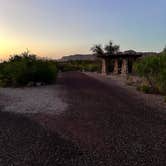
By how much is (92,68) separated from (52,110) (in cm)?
5999

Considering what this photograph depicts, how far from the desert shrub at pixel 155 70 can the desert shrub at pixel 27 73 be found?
1029 cm

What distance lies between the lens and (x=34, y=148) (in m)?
8.01

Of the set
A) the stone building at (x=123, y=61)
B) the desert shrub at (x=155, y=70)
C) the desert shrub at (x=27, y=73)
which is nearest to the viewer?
the desert shrub at (x=155, y=70)

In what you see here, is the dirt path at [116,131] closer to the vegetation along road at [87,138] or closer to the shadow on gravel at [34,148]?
the vegetation along road at [87,138]

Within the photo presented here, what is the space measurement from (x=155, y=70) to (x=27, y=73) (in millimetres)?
12903

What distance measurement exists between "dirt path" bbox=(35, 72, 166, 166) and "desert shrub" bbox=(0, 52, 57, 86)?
49.5 feet

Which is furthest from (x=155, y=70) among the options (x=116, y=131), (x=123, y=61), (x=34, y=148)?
(x=123, y=61)

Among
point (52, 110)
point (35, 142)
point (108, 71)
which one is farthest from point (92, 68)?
point (35, 142)

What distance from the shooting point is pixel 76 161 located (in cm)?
699

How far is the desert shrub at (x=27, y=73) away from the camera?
2947cm

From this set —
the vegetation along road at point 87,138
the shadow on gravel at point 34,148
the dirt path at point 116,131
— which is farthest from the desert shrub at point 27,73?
the shadow on gravel at point 34,148

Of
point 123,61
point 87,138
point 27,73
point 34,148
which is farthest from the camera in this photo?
point 123,61

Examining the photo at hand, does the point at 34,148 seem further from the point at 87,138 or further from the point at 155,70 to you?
the point at 155,70

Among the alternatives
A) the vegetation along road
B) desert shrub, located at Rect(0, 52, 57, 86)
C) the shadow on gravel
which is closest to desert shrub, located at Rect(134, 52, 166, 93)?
the vegetation along road
